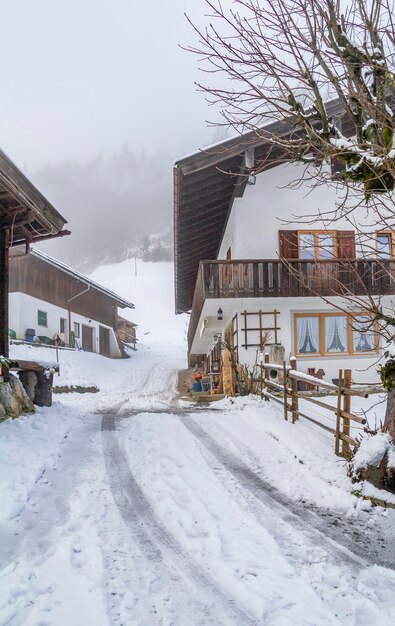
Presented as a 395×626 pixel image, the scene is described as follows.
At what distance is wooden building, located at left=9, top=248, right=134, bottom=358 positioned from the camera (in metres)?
23.0

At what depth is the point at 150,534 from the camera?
416 centimetres

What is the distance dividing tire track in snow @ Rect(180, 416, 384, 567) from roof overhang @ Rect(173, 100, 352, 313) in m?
6.88

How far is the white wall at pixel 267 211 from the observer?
1584 centimetres

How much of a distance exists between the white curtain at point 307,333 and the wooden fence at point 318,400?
4.43ft

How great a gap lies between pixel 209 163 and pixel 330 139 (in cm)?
981

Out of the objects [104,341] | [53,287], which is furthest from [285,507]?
[104,341]

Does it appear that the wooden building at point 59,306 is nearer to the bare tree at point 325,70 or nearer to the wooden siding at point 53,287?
the wooden siding at point 53,287

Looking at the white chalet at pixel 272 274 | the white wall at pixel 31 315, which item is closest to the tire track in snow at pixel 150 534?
the white chalet at pixel 272 274

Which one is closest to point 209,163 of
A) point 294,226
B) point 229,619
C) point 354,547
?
point 294,226

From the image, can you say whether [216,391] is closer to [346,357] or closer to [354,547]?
[346,357]

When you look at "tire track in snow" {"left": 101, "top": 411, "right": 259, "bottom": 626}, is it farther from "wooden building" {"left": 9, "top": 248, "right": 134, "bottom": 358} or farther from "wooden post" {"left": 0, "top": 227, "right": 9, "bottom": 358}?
"wooden building" {"left": 9, "top": 248, "right": 134, "bottom": 358}

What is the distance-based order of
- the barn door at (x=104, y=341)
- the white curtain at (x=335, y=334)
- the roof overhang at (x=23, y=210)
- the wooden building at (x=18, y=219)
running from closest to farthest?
the roof overhang at (x=23, y=210), the wooden building at (x=18, y=219), the white curtain at (x=335, y=334), the barn door at (x=104, y=341)

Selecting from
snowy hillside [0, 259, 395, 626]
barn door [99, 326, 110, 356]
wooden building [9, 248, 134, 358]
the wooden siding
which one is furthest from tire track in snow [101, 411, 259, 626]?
barn door [99, 326, 110, 356]

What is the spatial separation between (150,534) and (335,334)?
1299 cm
